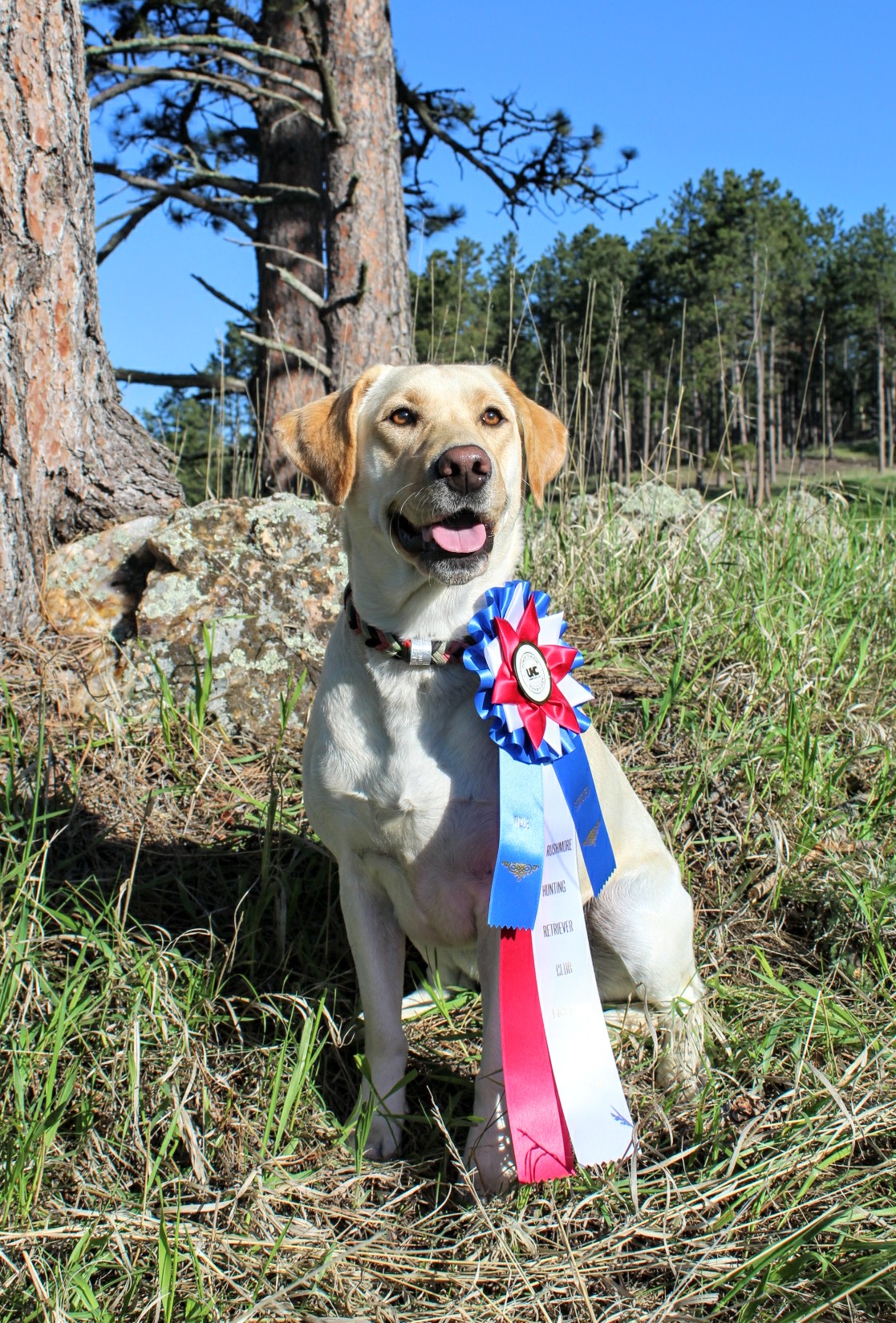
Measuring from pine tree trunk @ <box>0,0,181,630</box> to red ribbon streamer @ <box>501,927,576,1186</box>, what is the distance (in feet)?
8.01

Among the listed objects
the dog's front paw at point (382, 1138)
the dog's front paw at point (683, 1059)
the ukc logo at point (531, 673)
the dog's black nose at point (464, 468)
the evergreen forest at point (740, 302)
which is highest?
the evergreen forest at point (740, 302)

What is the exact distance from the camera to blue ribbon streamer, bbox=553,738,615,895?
208 cm

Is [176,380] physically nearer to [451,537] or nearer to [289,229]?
[289,229]

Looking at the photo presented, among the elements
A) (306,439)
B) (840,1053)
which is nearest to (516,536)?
(306,439)

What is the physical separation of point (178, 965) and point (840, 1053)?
1.67 m

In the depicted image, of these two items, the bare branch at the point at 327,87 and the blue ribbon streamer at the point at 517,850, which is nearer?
the blue ribbon streamer at the point at 517,850

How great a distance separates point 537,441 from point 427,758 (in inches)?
38.1

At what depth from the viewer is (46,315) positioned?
344cm

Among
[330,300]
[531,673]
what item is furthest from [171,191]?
[531,673]

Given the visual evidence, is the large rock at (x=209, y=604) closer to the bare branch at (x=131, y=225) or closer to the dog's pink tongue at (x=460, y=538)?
the dog's pink tongue at (x=460, y=538)

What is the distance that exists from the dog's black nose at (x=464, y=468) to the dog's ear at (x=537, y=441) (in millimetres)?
449

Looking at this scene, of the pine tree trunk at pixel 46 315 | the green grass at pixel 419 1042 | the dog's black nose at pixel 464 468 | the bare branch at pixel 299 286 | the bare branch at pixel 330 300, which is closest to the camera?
the green grass at pixel 419 1042

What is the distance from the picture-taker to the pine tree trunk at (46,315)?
3.30 metres

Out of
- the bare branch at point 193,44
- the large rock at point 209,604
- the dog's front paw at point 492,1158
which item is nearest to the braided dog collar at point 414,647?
the dog's front paw at point 492,1158
